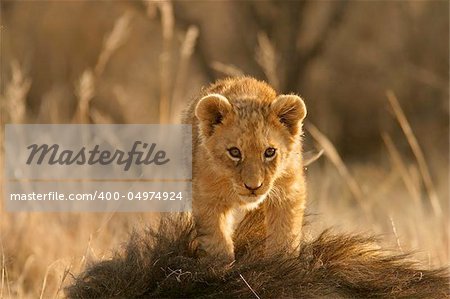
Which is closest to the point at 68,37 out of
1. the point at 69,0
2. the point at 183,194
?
the point at 69,0

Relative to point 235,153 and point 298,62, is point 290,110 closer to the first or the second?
point 235,153

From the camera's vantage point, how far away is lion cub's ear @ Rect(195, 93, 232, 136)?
12.8 ft

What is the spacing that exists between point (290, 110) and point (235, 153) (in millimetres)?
312

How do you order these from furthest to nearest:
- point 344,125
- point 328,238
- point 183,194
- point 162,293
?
point 344,125, point 183,194, point 328,238, point 162,293

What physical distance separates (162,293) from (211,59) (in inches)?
295

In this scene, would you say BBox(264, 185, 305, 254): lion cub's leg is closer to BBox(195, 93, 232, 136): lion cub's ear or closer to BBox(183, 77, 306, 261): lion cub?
BBox(183, 77, 306, 261): lion cub

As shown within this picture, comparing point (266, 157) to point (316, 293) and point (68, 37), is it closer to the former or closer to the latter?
point (316, 293)

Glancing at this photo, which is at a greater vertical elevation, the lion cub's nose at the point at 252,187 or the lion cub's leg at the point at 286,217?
the lion cub's nose at the point at 252,187

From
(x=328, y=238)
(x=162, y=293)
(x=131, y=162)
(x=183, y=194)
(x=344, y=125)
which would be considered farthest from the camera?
(x=344, y=125)

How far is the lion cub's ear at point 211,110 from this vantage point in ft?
12.8

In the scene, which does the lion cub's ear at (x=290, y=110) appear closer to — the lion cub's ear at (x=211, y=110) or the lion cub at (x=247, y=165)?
the lion cub at (x=247, y=165)

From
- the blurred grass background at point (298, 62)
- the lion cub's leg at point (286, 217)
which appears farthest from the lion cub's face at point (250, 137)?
the blurred grass background at point (298, 62)

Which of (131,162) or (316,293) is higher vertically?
(316,293)

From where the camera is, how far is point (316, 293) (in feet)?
11.1
